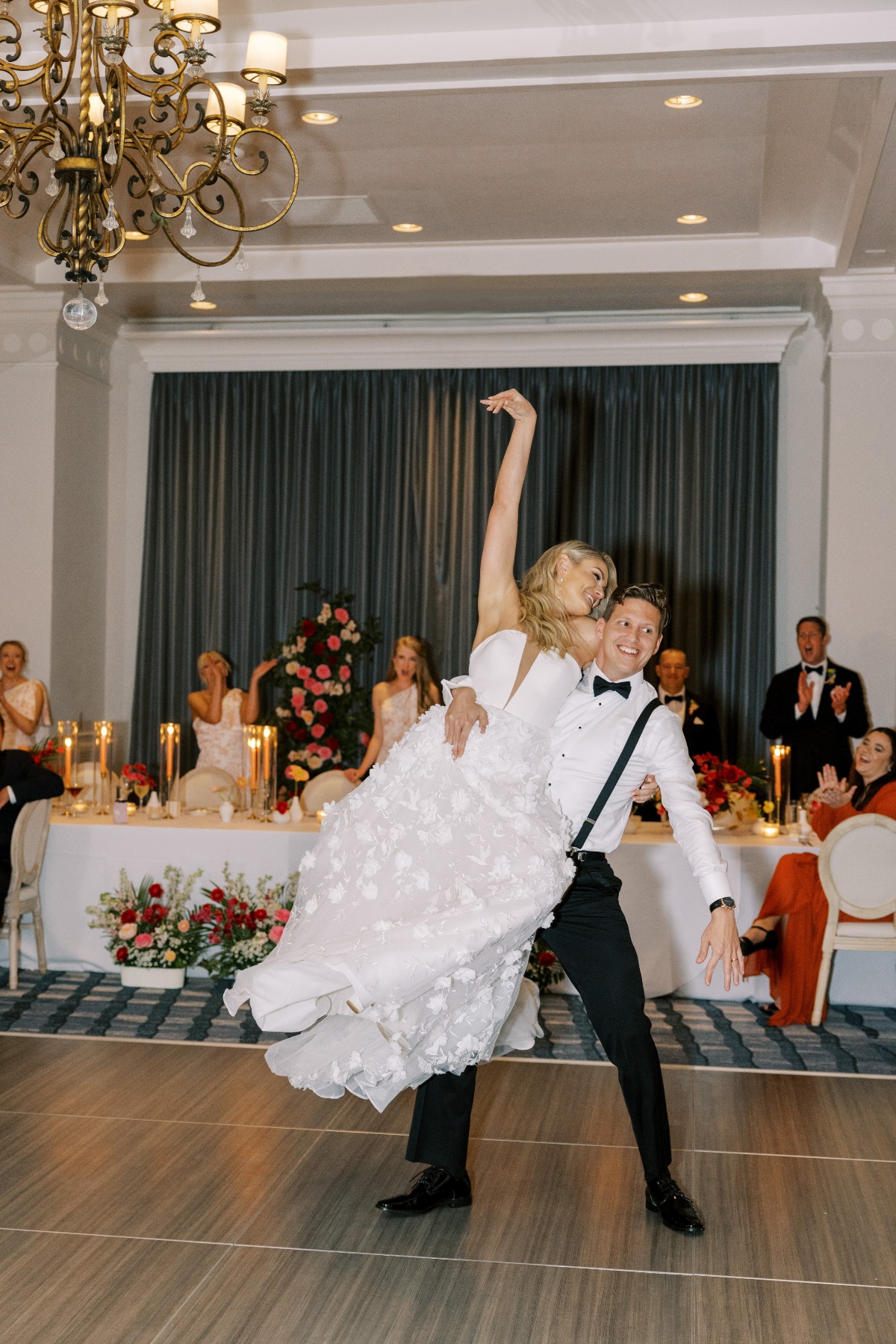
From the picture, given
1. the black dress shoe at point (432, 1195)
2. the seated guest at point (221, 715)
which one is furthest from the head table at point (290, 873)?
Answer: the black dress shoe at point (432, 1195)

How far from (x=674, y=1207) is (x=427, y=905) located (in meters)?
1.09

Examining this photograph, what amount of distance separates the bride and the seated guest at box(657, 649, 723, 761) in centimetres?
456

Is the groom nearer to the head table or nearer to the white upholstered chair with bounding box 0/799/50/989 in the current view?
the head table

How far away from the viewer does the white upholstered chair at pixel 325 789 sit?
288 inches

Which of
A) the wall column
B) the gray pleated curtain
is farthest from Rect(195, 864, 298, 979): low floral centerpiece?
the wall column

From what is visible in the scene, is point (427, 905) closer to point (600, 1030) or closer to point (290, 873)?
point (600, 1030)

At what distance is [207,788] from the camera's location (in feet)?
24.9

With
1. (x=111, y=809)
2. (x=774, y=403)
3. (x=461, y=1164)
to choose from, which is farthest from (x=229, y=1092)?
(x=774, y=403)

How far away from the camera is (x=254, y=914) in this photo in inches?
245

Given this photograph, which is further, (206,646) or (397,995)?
(206,646)

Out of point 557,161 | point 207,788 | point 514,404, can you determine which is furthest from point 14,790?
point 557,161

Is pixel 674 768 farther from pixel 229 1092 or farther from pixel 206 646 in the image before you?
pixel 206 646

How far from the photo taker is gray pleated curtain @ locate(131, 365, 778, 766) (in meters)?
9.78

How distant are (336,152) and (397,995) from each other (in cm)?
494
